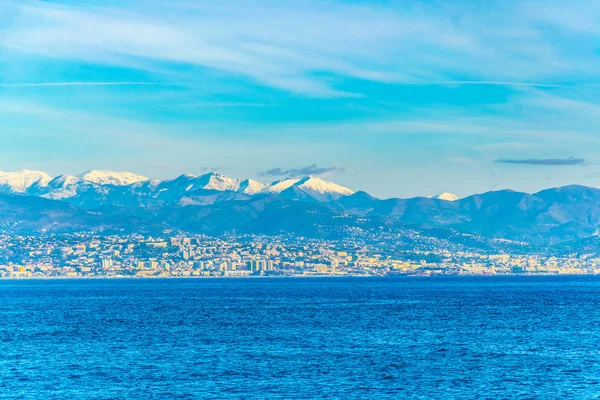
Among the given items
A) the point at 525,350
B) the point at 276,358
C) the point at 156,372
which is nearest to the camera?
the point at 156,372

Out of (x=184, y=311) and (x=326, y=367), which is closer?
(x=326, y=367)

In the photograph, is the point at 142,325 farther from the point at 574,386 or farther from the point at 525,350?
the point at 574,386

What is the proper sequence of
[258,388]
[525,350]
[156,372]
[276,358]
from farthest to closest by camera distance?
[525,350]
[276,358]
[156,372]
[258,388]

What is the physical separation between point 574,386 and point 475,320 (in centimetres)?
6553

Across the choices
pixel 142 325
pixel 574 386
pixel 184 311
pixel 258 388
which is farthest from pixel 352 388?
pixel 184 311

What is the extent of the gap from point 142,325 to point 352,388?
6604 cm

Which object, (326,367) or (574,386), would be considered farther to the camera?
(326,367)

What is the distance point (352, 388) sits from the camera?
249 ft

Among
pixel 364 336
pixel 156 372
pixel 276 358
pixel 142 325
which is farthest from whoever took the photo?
pixel 142 325

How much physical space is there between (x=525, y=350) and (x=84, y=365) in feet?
156

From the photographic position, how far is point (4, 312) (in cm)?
17412

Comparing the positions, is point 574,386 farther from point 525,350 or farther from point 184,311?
point 184,311

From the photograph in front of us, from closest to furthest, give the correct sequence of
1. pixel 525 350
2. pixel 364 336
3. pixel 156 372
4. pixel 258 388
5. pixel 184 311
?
pixel 258 388, pixel 156 372, pixel 525 350, pixel 364 336, pixel 184 311

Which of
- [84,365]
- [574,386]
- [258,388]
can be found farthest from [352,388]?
[84,365]
